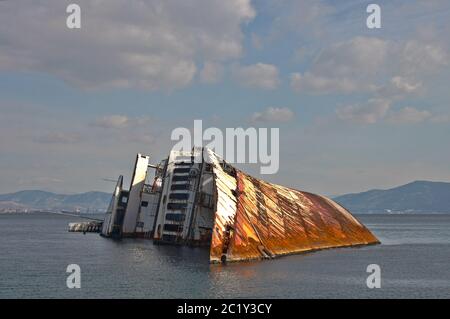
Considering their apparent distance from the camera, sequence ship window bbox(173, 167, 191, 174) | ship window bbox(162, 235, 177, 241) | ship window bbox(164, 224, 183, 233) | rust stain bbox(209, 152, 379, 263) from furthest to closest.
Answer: ship window bbox(173, 167, 191, 174)
ship window bbox(162, 235, 177, 241)
ship window bbox(164, 224, 183, 233)
rust stain bbox(209, 152, 379, 263)

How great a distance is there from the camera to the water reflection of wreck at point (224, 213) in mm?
Answer: 67750

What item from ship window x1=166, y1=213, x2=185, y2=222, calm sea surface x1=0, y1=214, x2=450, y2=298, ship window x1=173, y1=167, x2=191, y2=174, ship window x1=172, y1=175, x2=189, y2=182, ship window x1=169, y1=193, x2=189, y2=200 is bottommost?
calm sea surface x1=0, y1=214, x2=450, y2=298

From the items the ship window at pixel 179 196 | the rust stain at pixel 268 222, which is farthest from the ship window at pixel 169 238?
the rust stain at pixel 268 222

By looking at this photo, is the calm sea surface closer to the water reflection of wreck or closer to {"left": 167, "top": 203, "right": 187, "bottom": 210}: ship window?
the water reflection of wreck

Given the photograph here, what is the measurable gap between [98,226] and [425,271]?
109m

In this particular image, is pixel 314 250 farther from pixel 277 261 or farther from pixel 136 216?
pixel 136 216

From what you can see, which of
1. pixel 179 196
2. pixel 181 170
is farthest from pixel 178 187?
pixel 181 170

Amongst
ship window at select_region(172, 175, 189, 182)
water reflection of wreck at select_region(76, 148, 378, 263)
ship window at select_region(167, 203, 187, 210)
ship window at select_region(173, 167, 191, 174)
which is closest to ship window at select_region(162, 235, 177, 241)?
water reflection of wreck at select_region(76, 148, 378, 263)

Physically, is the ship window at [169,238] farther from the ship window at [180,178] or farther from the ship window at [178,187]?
the ship window at [180,178]

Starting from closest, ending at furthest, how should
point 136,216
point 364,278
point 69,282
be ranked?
point 69,282 < point 364,278 < point 136,216

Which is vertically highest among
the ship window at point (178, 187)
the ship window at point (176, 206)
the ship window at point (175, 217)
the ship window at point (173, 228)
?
the ship window at point (178, 187)

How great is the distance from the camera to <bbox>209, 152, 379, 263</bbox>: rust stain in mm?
65875
